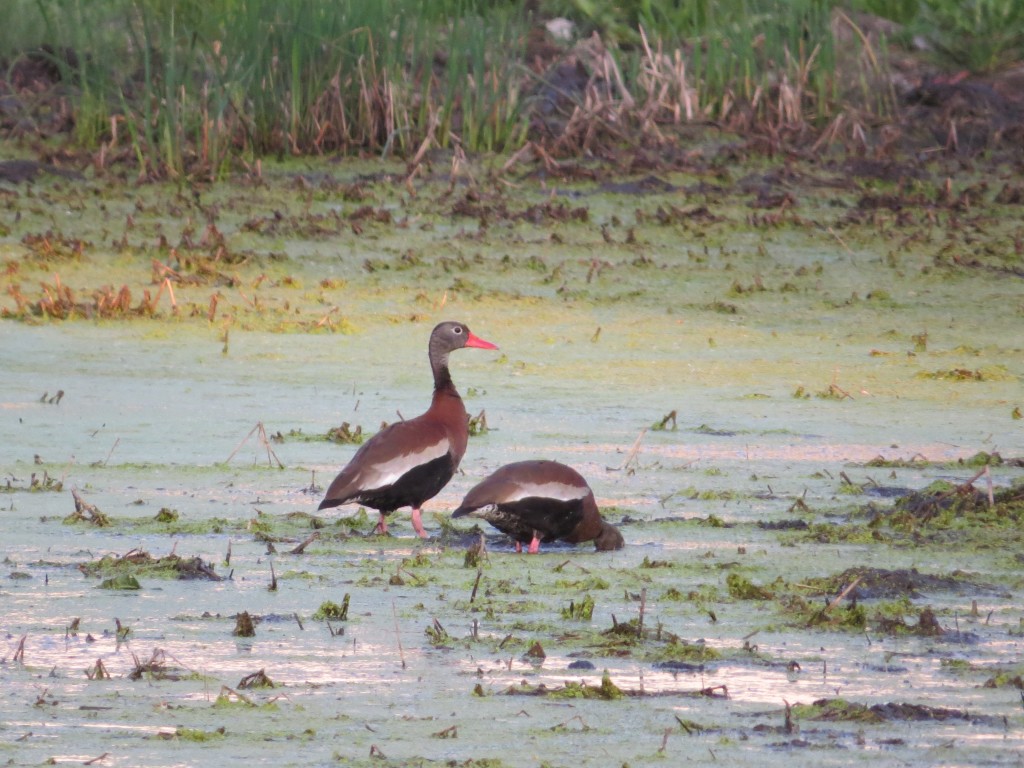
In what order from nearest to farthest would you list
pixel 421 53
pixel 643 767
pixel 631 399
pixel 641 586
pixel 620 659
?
pixel 643 767 → pixel 620 659 → pixel 641 586 → pixel 631 399 → pixel 421 53

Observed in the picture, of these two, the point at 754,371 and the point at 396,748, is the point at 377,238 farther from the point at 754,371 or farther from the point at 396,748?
the point at 396,748

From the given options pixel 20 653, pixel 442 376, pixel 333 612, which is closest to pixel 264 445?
pixel 442 376

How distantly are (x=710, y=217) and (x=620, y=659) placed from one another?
7.54 metres

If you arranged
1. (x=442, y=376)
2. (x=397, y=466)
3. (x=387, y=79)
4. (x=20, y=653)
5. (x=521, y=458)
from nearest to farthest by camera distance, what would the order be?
(x=20, y=653)
(x=397, y=466)
(x=442, y=376)
(x=521, y=458)
(x=387, y=79)

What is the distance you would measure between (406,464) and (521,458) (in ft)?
3.72

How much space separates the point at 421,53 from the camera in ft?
42.0

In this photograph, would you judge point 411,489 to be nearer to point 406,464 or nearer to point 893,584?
point 406,464

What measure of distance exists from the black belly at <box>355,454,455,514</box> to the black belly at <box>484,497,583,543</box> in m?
0.28

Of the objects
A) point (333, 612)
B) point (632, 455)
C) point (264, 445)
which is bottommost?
Answer: point (264, 445)

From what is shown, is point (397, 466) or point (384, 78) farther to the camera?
point (384, 78)

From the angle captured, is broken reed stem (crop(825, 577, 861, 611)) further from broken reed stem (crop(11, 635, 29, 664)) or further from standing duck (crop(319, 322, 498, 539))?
broken reed stem (crop(11, 635, 29, 664))

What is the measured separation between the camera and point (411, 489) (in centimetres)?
535

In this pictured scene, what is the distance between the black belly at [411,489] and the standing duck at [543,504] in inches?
9.1

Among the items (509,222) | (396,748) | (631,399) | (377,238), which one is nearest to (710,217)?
(509,222)
